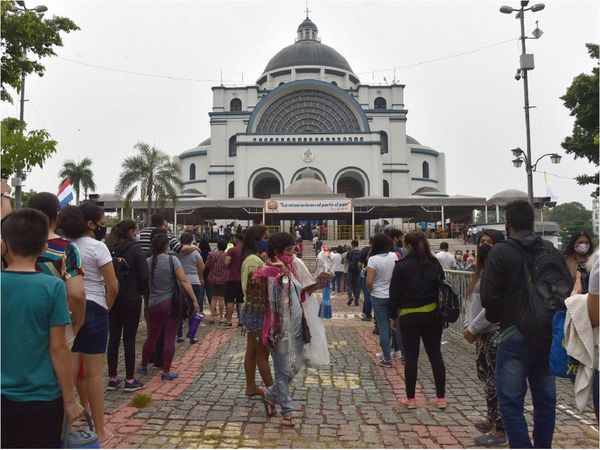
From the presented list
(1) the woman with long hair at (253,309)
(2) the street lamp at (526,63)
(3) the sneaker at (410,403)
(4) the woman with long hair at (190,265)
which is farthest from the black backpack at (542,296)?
(2) the street lamp at (526,63)

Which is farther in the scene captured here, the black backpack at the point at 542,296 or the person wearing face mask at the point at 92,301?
the person wearing face mask at the point at 92,301

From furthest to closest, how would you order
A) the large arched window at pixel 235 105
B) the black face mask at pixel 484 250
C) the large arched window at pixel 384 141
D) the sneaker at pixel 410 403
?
the large arched window at pixel 235 105 → the large arched window at pixel 384 141 → the sneaker at pixel 410 403 → the black face mask at pixel 484 250

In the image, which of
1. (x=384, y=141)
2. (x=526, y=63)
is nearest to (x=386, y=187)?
(x=384, y=141)

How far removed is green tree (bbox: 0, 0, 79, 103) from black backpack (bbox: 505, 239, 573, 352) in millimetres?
10755

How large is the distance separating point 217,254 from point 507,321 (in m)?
6.92

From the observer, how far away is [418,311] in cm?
489

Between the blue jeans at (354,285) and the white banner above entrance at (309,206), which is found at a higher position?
the white banner above entrance at (309,206)

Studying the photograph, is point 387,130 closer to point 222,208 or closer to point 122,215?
point 222,208

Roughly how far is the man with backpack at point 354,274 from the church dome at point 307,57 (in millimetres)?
42680

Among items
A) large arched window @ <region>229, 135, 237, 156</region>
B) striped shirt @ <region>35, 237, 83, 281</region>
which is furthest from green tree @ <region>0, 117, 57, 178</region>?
large arched window @ <region>229, 135, 237, 156</region>

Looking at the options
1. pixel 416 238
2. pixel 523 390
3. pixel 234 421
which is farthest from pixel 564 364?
pixel 234 421

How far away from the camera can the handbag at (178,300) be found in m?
5.87

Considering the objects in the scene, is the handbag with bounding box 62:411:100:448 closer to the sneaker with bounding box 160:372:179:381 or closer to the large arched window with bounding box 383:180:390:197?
the sneaker with bounding box 160:372:179:381

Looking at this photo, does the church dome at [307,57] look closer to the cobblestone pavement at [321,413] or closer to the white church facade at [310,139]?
the white church facade at [310,139]
